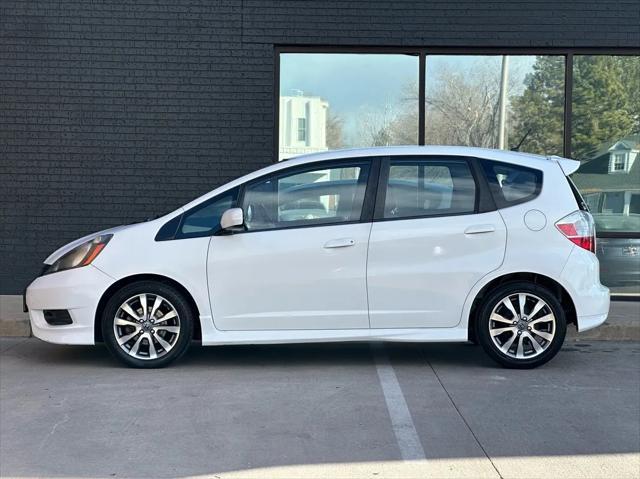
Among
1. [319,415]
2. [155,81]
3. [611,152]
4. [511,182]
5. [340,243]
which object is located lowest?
[319,415]

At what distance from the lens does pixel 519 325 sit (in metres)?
6.45

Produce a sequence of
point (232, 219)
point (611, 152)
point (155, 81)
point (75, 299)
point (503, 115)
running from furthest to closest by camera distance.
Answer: point (503, 115) → point (611, 152) → point (155, 81) → point (75, 299) → point (232, 219)

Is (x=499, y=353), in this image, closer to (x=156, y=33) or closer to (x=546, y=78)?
(x=546, y=78)

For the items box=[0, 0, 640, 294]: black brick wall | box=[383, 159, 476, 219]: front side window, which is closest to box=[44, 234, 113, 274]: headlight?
box=[383, 159, 476, 219]: front side window

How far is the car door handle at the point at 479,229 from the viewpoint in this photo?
638cm

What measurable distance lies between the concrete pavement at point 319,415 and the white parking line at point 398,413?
14mm

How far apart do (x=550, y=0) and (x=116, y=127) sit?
18.3 ft

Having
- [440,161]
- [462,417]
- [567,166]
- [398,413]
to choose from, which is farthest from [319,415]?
[567,166]

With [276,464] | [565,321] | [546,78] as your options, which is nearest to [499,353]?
[565,321]

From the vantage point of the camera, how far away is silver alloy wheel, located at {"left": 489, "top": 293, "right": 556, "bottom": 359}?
642cm

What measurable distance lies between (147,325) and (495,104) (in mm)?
5771

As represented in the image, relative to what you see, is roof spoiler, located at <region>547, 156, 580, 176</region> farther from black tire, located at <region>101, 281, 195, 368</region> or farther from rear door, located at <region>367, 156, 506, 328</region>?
black tire, located at <region>101, 281, 195, 368</region>

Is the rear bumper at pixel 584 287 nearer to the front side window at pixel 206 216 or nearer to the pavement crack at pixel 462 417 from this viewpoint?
the pavement crack at pixel 462 417

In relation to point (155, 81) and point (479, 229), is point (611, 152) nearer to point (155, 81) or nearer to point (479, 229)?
point (479, 229)
